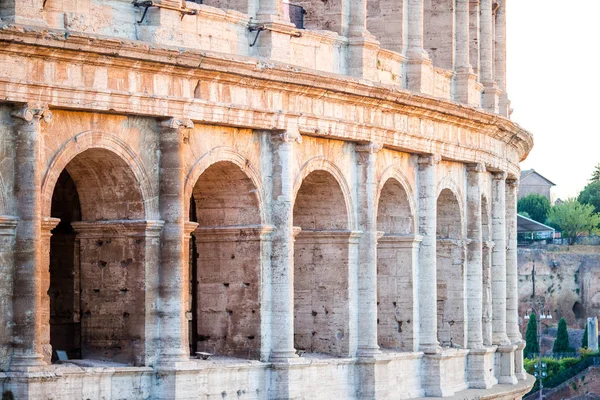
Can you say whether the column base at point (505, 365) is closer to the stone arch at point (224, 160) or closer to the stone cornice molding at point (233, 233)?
the stone cornice molding at point (233, 233)

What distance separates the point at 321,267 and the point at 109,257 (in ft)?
18.4

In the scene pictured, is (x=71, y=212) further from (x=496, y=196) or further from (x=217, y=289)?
(x=496, y=196)

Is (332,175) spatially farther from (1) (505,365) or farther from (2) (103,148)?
(1) (505,365)

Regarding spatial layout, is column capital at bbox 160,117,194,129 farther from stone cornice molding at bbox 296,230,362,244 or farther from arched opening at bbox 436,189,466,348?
arched opening at bbox 436,189,466,348

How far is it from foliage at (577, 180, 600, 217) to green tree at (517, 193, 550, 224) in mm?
3141

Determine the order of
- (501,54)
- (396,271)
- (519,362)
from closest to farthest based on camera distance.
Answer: (396,271) < (519,362) < (501,54)

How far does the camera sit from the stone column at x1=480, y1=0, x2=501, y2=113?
1596 inches

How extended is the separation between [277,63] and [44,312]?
6134mm

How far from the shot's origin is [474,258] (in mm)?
38062

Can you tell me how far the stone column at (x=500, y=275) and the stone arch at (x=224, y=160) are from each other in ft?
39.2

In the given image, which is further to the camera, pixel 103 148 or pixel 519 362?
pixel 519 362

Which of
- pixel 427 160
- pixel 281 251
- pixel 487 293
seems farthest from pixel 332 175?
pixel 487 293

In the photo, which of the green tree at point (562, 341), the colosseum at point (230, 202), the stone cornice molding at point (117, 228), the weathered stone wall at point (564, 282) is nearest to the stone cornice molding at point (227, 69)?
the colosseum at point (230, 202)

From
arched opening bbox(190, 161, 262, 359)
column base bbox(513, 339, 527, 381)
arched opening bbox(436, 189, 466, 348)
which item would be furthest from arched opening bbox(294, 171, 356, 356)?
column base bbox(513, 339, 527, 381)
